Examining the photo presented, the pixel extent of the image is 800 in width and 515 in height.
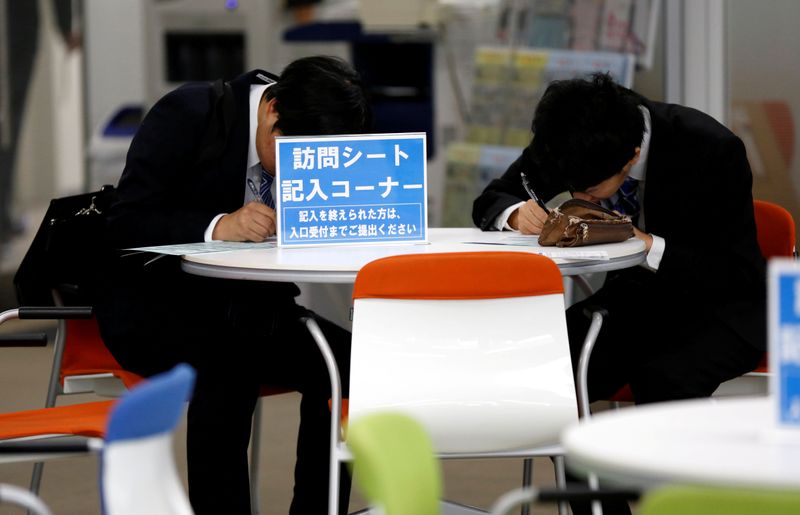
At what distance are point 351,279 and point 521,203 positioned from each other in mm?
871

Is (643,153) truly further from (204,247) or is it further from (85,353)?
(85,353)

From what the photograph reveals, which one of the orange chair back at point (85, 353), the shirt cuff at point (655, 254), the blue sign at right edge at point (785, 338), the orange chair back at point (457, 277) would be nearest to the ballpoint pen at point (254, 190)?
the orange chair back at point (85, 353)

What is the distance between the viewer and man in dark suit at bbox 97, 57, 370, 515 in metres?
2.98

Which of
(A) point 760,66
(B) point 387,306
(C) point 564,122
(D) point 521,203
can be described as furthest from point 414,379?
(A) point 760,66

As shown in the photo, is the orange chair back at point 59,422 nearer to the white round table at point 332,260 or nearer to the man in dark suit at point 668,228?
Answer: the white round table at point 332,260

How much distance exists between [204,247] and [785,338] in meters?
1.70

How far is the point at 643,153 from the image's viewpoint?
3.10 m

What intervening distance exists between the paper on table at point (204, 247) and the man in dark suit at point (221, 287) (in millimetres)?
29

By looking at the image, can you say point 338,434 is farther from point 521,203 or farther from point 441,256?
point 521,203

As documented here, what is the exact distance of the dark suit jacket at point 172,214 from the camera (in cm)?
305

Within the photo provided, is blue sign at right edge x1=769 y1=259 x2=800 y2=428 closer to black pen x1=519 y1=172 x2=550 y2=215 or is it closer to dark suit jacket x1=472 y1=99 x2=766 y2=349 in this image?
dark suit jacket x1=472 y1=99 x2=766 y2=349

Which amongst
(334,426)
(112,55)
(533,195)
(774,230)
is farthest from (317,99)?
(112,55)

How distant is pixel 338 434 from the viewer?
8.42ft

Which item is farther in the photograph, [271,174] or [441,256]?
[271,174]
